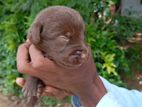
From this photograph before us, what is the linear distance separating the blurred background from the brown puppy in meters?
2.71

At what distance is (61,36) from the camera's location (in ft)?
4.61

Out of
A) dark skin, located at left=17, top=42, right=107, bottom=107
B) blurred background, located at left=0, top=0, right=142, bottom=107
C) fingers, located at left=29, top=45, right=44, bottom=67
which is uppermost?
fingers, located at left=29, top=45, right=44, bottom=67

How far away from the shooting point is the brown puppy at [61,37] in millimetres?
1363

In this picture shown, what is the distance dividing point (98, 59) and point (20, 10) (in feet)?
3.56

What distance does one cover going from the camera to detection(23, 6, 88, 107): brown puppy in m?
1.36

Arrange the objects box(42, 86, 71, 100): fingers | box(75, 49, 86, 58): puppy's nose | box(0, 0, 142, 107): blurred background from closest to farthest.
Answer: box(75, 49, 86, 58): puppy's nose → box(42, 86, 71, 100): fingers → box(0, 0, 142, 107): blurred background

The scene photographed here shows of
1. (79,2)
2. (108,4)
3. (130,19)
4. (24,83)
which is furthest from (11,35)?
(24,83)

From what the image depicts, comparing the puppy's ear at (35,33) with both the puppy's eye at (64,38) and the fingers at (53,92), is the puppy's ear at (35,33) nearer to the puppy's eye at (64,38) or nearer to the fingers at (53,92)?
the puppy's eye at (64,38)

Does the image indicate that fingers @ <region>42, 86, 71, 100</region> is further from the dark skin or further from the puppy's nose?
the puppy's nose

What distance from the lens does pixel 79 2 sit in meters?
4.29

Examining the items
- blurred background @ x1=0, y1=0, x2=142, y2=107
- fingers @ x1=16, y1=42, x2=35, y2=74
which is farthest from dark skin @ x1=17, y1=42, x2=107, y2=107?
blurred background @ x1=0, y1=0, x2=142, y2=107

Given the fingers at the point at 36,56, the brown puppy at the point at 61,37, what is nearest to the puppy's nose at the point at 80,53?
the brown puppy at the point at 61,37

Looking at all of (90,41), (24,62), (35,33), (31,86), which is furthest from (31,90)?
(90,41)

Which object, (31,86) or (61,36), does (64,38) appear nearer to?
(61,36)
